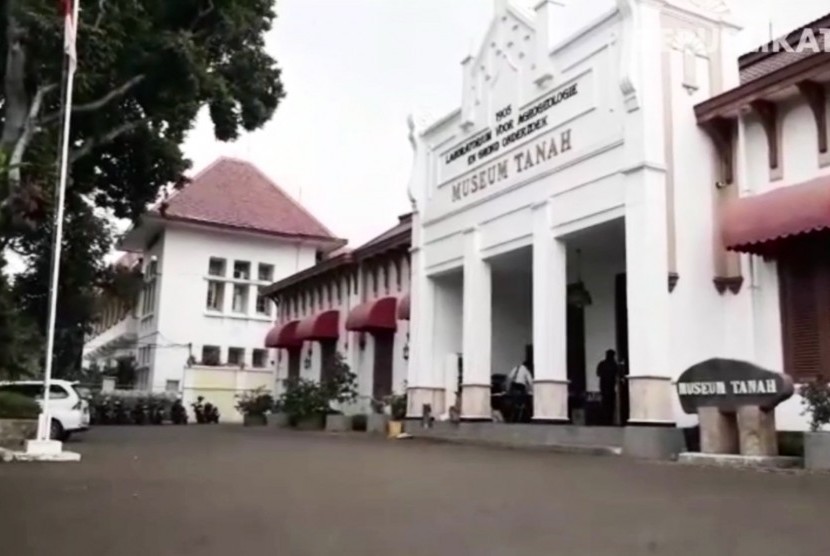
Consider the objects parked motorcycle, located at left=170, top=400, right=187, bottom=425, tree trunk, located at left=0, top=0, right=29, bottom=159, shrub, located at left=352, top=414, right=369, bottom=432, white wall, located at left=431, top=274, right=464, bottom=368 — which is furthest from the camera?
parked motorcycle, located at left=170, top=400, right=187, bottom=425

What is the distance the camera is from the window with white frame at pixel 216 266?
128ft

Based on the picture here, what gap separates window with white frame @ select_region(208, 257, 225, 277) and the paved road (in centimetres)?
2827

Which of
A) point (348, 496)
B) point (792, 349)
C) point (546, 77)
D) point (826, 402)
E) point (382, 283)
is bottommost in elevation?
point (348, 496)

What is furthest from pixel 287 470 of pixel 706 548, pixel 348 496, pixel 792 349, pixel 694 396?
pixel 792 349

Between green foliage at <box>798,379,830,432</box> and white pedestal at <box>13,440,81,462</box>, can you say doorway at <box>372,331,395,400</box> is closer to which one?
white pedestal at <box>13,440,81,462</box>

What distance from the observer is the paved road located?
4844 millimetres

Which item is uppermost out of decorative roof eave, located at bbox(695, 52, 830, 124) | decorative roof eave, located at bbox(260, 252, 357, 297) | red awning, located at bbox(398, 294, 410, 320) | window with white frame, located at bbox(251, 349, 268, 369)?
decorative roof eave, located at bbox(695, 52, 830, 124)

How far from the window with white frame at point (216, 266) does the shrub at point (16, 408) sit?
75.4 ft

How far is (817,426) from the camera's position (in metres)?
10.6

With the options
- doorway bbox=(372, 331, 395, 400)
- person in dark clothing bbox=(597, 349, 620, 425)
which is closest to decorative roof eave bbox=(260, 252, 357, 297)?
doorway bbox=(372, 331, 395, 400)

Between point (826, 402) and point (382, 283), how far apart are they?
15.8 m

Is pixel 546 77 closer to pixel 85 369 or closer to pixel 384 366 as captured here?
pixel 384 366

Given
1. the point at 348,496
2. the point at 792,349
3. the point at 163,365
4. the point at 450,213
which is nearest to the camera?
the point at 348,496

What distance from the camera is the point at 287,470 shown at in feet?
33.4
